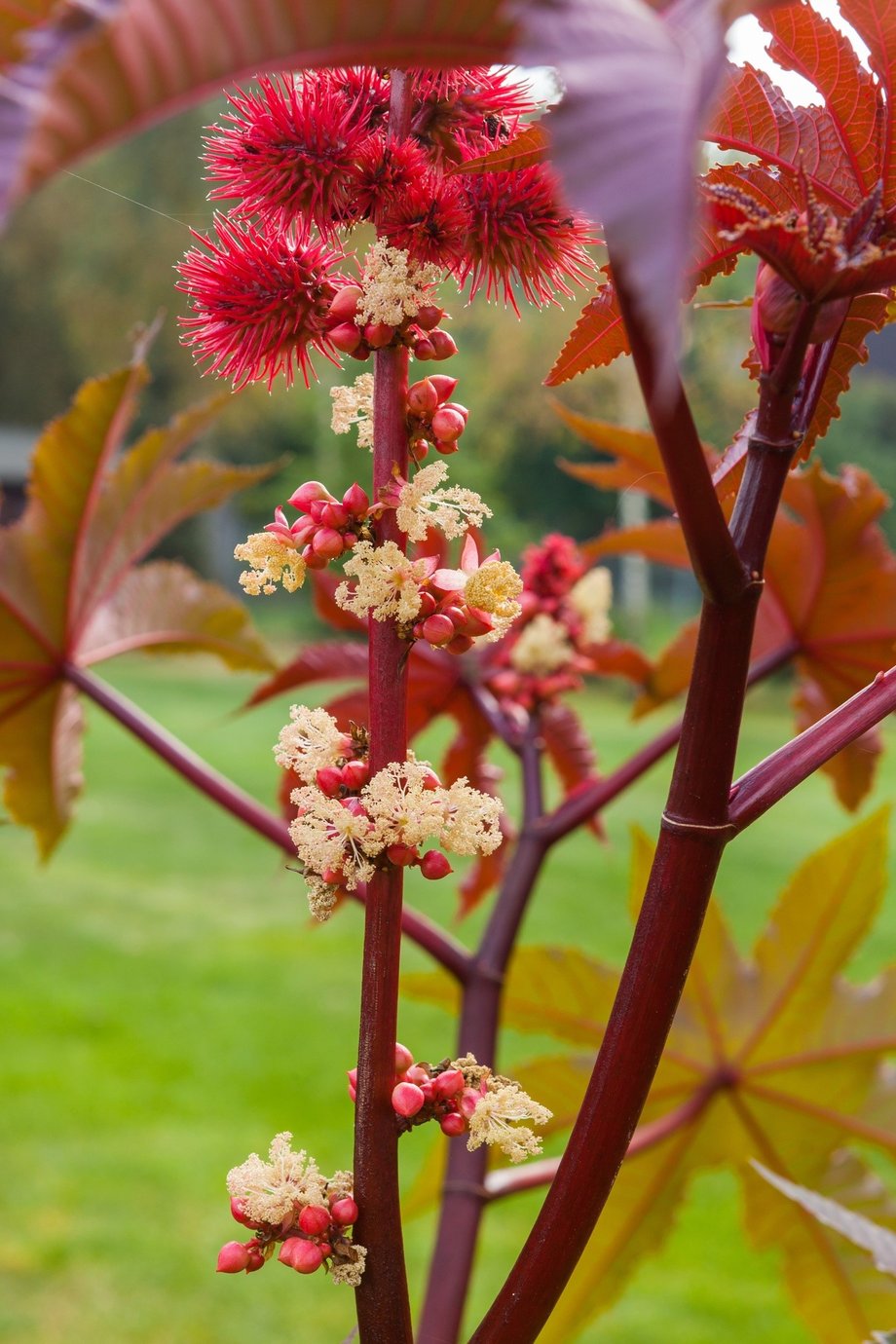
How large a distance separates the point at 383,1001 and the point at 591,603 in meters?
0.55

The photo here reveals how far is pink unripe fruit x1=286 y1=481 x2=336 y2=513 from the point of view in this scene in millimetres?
292

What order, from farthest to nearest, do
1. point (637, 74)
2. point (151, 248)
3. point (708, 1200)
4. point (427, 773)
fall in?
1. point (151, 248)
2. point (708, 1200)
3. point (427, 773)
4. point (637, 74)

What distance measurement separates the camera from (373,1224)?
0.93 feet

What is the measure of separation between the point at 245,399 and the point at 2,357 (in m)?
3.36

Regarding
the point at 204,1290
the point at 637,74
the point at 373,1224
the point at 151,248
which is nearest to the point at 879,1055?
the point at 373,1224

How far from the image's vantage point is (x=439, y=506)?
0.29 metres

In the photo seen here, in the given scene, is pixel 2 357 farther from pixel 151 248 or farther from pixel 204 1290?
pixel 204 1290

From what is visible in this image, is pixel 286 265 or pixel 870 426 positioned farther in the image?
pixel 870 426

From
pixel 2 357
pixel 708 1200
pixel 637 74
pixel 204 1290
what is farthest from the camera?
pixel 2 357

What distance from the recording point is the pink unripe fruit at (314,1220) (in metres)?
0.27

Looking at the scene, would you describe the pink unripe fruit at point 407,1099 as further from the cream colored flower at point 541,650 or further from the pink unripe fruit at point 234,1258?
the cream colored flower at point 541,650

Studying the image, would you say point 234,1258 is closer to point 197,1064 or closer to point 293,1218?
point 293,1218

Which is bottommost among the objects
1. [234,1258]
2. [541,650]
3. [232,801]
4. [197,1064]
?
[234,1258]

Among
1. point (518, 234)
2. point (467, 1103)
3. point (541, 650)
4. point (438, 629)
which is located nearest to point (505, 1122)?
point (467, 1103)
